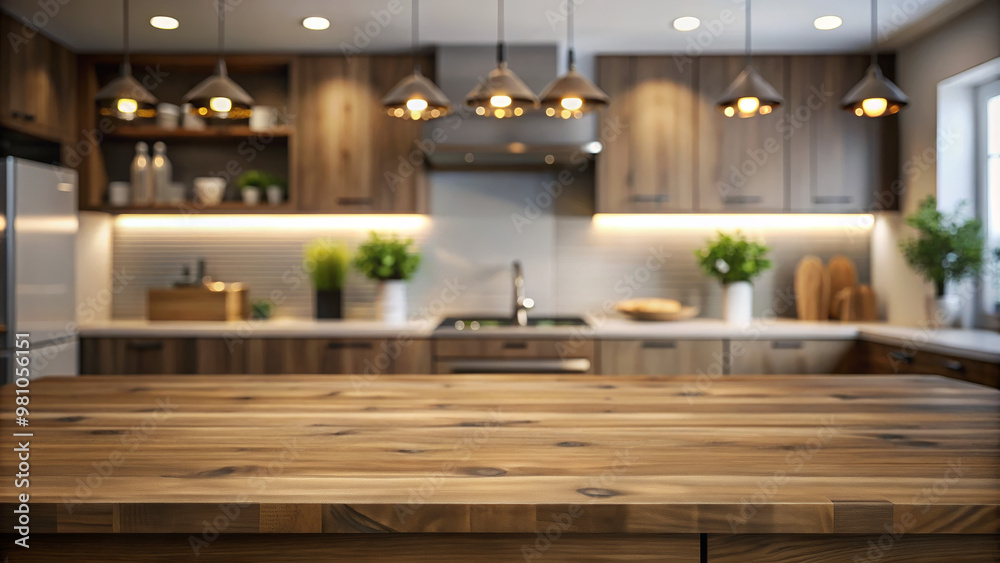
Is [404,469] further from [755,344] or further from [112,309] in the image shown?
[112,309]

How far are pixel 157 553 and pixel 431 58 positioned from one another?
330cm

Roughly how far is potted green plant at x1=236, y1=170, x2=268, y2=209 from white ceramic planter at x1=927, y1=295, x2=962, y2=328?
3500 millimetres

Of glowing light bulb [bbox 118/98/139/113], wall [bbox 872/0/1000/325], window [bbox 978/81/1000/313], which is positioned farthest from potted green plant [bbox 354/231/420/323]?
window [bbox 978/81/1000/313]

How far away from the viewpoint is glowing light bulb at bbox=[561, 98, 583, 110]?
7.45ft

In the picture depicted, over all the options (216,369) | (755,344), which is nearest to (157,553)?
(216,369)

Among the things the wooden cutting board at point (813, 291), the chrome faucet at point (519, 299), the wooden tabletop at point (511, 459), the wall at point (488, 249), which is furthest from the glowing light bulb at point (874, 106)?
the chrome faucet at point (519, 299)

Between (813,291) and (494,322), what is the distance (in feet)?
5.84

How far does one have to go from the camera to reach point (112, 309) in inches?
166

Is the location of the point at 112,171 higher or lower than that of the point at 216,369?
higher

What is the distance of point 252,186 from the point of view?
4012mm

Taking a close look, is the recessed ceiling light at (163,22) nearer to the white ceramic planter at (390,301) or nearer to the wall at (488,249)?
the wall at (488,249)

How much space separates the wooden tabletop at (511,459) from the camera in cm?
98

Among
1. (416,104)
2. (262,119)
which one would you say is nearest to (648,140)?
(416,104)

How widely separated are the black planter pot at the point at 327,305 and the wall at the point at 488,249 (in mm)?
259
